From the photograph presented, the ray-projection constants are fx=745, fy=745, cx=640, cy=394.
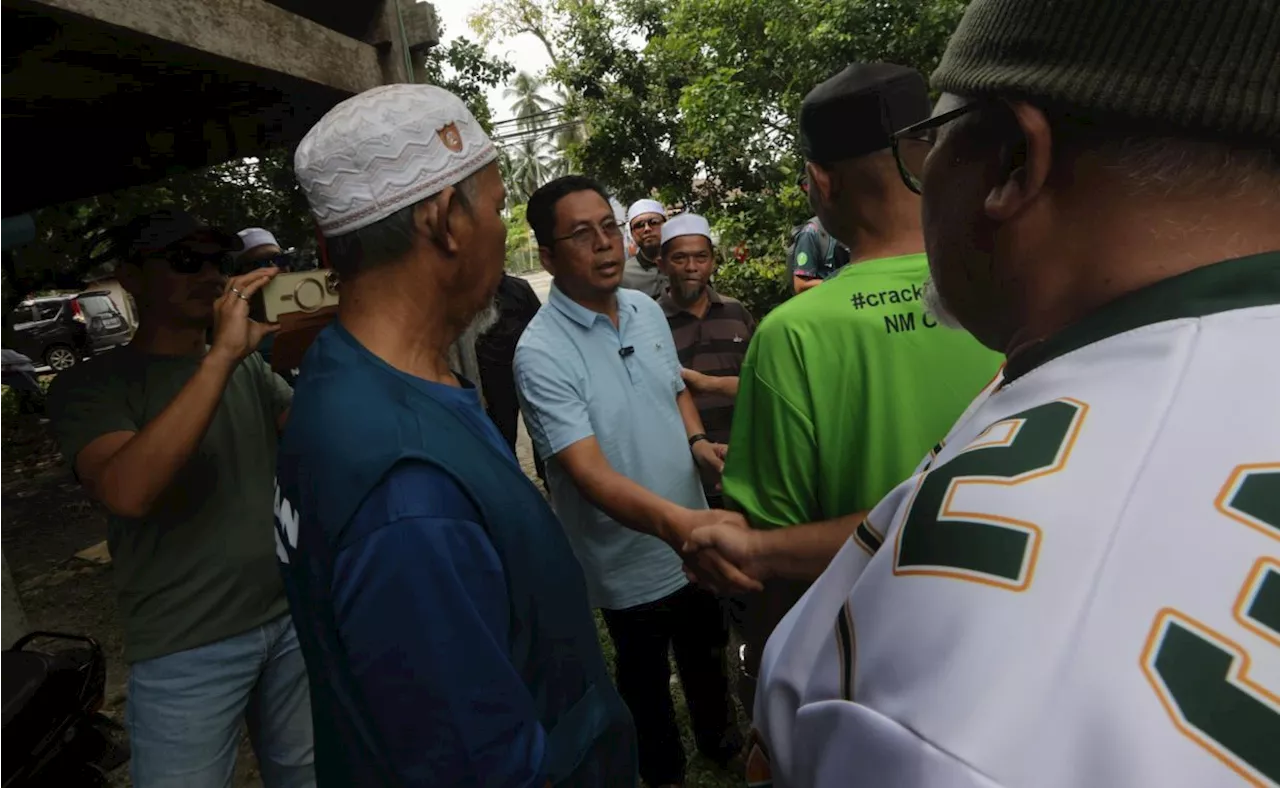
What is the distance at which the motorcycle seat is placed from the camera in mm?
2488

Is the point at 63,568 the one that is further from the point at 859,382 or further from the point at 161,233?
the point at 859,382

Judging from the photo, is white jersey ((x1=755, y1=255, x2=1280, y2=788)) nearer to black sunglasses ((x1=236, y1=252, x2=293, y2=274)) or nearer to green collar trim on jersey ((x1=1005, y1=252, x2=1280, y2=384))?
green collar trim on jersey ((x1=1005, y1=252, x2=1280, y2=384))

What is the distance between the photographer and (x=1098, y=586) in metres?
0.51

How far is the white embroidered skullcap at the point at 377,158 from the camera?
1378 mm

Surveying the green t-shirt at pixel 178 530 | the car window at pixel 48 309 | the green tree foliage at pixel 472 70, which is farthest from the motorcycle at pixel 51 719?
the car window at pixel 48 309

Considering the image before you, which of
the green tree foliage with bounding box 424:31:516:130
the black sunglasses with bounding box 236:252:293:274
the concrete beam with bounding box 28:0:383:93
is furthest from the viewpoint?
the green tree foliage with bounding box 424:31:516:130

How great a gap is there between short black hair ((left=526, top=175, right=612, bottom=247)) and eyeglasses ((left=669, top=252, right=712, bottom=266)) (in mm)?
1399

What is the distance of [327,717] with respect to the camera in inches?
55.6

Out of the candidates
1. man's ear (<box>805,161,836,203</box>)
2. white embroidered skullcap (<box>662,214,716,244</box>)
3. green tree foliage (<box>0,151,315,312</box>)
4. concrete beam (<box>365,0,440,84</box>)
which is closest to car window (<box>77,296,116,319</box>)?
green tree foliage (<box>0,151,315,312</box>)

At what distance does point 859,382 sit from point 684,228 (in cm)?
304

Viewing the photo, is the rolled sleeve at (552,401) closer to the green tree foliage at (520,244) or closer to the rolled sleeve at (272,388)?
the rolled sleeve at (272,388)

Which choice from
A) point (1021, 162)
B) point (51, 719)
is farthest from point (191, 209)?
point (1021, 162)

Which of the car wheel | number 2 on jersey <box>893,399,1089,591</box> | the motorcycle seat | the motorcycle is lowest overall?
the car wheel

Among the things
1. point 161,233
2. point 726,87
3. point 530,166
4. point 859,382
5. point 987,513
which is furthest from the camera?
point 530,166
